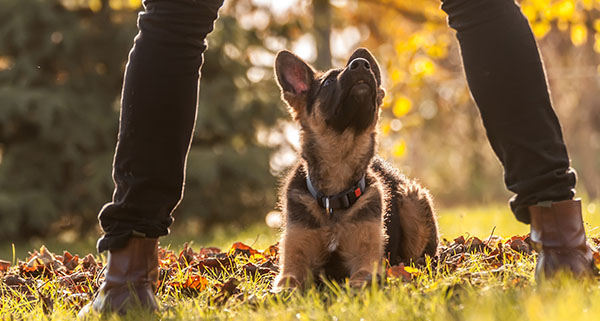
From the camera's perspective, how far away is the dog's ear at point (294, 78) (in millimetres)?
3906

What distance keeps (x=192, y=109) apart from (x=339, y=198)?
93 cm

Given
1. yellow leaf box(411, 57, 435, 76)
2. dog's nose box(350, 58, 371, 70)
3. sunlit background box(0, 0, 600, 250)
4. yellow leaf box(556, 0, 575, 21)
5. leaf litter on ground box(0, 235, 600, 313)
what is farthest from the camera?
sunlit background box(0, 0, 600, 250)

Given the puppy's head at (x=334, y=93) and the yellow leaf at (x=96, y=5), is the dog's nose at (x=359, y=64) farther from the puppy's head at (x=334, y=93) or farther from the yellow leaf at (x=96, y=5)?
the yellow leaf at (x=96, y=5)

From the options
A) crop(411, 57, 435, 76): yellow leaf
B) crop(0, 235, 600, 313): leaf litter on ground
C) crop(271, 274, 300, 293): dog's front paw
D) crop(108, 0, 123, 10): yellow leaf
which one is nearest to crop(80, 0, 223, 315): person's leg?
crop(0, 235, 600, 313): leaf litter on ground

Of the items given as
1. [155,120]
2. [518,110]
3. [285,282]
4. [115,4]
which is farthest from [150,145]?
[115,4]

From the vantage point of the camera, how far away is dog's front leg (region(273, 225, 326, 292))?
3.44 meters

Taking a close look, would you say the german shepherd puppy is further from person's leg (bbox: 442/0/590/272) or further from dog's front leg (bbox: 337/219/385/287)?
person's leg (bbox: 442/0/590/272)

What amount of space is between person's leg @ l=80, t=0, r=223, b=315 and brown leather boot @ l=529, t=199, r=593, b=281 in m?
1.50

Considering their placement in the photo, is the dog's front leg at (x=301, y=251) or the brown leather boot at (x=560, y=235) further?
the dog's front leg at (x=301, y=251)

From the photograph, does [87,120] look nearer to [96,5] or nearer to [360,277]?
[96,5]

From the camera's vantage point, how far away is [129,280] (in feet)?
9.14

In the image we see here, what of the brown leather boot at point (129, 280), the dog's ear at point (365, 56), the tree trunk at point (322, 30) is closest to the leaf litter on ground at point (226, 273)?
the brown leather boot at point (129, 280)

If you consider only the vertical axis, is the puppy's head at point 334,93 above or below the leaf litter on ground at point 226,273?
above

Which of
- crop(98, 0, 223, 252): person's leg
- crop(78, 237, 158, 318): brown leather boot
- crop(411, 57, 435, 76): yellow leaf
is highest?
crop(411, 57, 435, 76): yellow leaf
